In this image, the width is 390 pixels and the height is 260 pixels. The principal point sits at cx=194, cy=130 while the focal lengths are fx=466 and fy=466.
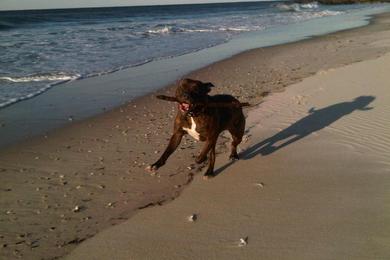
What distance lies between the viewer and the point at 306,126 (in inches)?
286

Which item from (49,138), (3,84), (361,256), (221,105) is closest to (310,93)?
(221,105)

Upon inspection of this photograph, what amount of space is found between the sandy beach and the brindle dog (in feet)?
1.23

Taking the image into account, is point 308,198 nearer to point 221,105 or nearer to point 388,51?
point 221,105

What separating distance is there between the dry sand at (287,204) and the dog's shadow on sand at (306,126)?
0.05 ft

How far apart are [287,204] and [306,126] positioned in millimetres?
2826

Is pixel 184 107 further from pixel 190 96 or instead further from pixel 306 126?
pixel 306 126

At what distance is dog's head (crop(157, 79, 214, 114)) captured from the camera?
484 cm

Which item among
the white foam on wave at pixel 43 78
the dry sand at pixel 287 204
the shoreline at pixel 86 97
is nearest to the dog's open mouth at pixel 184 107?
the dry sand at pixel 287 204

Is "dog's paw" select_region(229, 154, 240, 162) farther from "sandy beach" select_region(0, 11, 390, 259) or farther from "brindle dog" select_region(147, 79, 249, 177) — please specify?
"brindle dog" select_region(147, 79, 249, 177)

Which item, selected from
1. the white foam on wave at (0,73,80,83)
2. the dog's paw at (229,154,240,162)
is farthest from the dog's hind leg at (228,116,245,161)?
the white foam on wave at (0,73,80,83)

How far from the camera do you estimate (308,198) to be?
4801 mm

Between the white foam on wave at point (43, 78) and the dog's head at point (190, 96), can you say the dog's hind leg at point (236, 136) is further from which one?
the white foam on wave at point (43, 78)

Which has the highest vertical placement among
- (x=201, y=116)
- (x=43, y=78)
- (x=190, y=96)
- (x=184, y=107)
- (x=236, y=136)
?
(x=190, y=96)

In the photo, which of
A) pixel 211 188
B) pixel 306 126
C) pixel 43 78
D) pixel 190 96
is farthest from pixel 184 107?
pixel 43 78
